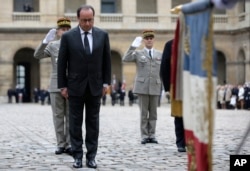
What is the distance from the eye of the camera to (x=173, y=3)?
48.8 meters

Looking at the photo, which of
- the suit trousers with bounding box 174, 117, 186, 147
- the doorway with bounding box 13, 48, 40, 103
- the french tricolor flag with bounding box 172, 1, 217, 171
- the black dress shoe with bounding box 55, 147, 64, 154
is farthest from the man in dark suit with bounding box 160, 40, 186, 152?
the doorway with bounding box 13, 48, 40, 103

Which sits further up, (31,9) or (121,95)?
(31,9)

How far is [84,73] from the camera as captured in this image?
28.8 ft

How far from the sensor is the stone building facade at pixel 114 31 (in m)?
44.8

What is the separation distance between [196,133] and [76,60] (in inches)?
143

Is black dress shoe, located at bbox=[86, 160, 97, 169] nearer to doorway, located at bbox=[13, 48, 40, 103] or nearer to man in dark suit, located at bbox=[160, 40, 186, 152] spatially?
man in dark suit, located at bbox=[160, 40, 186, 152]

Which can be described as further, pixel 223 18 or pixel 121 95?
pixel 223 18

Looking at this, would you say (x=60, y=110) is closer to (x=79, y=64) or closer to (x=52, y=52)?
(x=52, y=52)

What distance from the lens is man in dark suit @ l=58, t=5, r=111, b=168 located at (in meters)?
8.78

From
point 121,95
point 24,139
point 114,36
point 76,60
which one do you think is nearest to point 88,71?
point 76,60

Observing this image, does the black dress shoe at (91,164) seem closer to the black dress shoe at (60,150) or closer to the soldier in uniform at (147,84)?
the black dress shoe at (60,150)

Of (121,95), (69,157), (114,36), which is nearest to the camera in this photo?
(69,157)

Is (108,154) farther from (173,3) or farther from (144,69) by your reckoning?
(173,3)

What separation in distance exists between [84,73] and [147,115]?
3.98m
